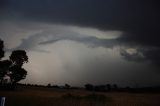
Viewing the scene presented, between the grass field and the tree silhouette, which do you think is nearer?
the grass field

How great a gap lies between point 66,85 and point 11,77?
141ft

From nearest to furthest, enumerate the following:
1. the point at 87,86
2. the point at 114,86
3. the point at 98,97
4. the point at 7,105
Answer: the point at 7,105, the point at 98,97, the point at 87,86, the point at 114,86

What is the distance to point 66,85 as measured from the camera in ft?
356

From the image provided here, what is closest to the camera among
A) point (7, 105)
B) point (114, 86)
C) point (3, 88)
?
point (7, 105)

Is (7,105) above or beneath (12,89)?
beneath

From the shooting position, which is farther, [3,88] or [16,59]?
[16,59]

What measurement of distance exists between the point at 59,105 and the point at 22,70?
30.6 metres

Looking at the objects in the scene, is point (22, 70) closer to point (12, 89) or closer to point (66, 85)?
point (12, 89)

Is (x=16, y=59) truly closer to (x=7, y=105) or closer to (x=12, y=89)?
(x=12, y=89)

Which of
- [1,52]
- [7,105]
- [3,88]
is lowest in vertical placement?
[7,105]

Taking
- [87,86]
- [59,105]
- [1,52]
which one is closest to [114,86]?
[87,86]

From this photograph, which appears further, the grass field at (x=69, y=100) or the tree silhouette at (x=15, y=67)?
the tree silhouette at (x=15, y=67)

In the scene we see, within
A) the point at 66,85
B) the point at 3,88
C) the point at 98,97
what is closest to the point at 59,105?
the point at 98,97

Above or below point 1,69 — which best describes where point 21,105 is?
below
